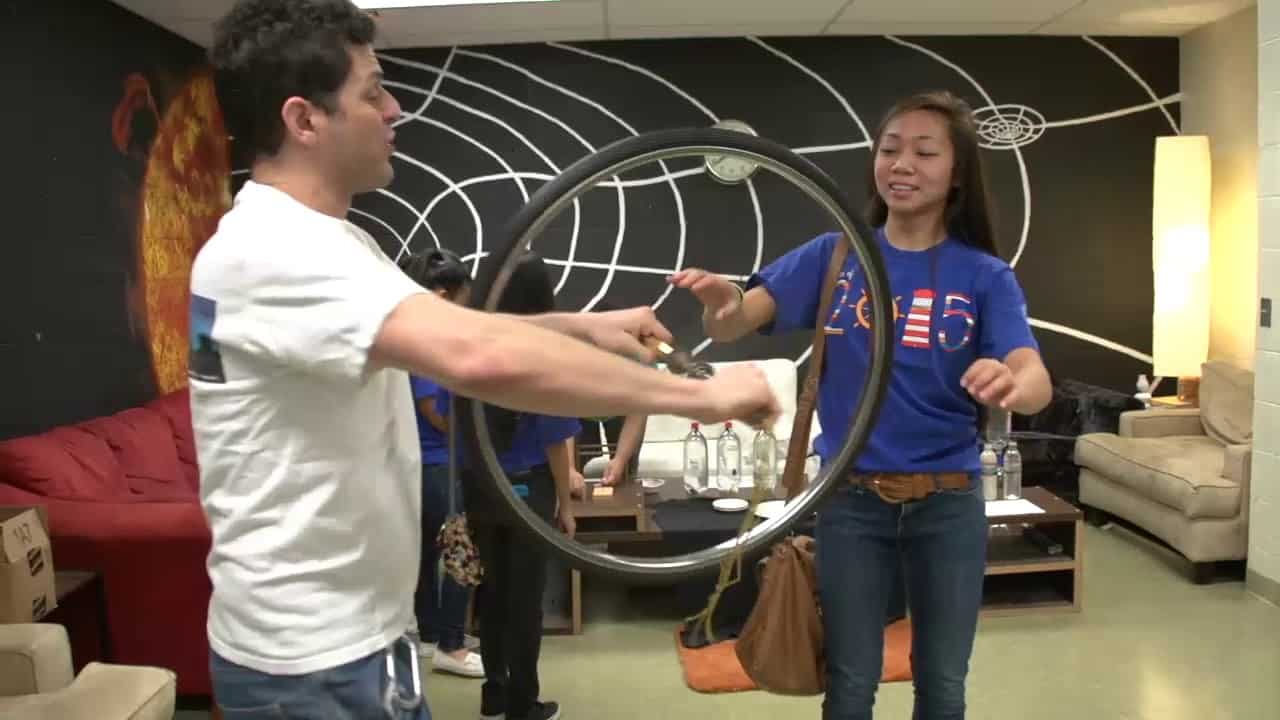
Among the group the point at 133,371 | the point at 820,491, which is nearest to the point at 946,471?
the point at 820,491

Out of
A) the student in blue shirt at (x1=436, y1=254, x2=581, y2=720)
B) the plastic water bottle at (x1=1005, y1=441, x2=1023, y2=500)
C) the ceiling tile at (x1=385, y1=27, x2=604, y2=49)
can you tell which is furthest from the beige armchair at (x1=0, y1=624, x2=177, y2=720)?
the ceiling tile at (x1=385, y1=27, x2=604, y2=49)

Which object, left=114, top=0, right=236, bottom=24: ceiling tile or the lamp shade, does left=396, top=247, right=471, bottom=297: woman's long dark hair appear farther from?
the lamp shade

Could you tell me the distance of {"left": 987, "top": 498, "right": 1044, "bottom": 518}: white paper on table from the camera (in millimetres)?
3602

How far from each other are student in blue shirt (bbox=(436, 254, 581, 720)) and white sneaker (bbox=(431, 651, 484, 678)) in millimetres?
352

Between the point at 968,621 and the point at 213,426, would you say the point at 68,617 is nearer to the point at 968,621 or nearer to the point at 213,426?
the point at 213,426

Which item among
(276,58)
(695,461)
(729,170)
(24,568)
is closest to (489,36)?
(729,170)

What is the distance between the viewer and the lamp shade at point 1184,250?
16.1 feet

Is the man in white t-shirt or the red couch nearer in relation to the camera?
the man in white t-shirt

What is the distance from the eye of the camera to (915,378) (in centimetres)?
158

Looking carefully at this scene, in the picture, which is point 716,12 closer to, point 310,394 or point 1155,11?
point 1155,11

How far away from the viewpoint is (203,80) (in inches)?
201

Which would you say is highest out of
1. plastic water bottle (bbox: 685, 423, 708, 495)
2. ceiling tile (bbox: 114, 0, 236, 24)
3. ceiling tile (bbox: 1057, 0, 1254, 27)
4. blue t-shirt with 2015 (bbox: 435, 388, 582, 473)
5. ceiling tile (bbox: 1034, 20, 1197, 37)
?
ceiling tile (bbox: 1034, 20, 1197, 37)

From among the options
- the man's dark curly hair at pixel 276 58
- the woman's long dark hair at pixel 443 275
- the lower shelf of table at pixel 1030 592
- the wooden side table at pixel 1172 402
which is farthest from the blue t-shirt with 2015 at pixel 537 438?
the wooden side table at pixel 1172 402

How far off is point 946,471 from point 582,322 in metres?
0.66
